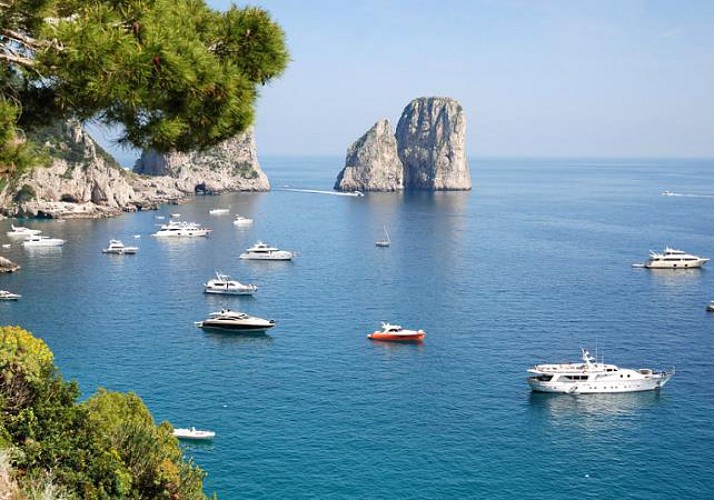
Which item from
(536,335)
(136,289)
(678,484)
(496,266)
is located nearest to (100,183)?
(136,289)

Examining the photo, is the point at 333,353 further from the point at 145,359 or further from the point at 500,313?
the point at 500,313

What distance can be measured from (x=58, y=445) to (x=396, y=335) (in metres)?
49.9

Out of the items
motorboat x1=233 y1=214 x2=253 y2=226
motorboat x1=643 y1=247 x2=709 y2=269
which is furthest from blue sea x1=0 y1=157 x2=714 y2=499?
motorboat x1=233 y1=214 x2=253 y2=226

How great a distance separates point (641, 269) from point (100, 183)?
380 ft

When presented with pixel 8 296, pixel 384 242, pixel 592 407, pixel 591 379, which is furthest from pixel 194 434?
pixel 384 242

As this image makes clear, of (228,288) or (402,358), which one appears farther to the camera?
(228,288)

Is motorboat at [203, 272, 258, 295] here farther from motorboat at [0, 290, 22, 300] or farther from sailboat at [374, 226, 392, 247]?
sailboat at [374, 226, 392, 247]

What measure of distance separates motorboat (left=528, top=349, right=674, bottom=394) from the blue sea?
0.93 m

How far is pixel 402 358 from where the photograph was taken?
60062 mm

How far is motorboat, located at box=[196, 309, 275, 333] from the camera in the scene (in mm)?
67125

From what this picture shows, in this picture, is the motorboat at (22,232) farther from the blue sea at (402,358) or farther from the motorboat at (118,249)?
the motorboat at (118,249)

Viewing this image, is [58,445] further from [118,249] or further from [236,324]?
[118,249]

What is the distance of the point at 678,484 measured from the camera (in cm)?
3944

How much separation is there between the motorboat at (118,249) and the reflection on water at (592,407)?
74.3 metres
